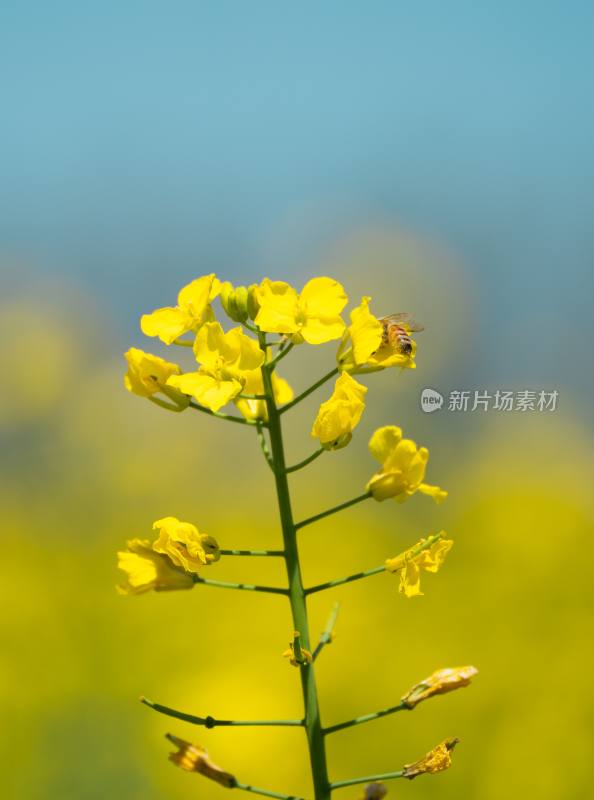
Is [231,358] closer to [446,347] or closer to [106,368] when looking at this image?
[106,368]

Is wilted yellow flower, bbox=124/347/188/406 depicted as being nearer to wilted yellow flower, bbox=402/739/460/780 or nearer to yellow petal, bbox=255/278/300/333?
yellow petal, bbox=255/278/300/333

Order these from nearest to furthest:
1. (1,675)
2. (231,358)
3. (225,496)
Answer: (231,358) < (1,675) < (225,496)

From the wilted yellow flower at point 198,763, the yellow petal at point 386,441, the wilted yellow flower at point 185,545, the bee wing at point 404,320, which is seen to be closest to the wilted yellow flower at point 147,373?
the wilted yellow flower at point 185,545

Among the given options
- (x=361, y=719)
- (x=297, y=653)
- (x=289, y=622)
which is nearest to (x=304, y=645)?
(x=297, y=653)

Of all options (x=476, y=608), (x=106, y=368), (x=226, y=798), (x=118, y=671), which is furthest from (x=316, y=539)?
(x=106, y=368)

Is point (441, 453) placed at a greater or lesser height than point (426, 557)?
lesser
